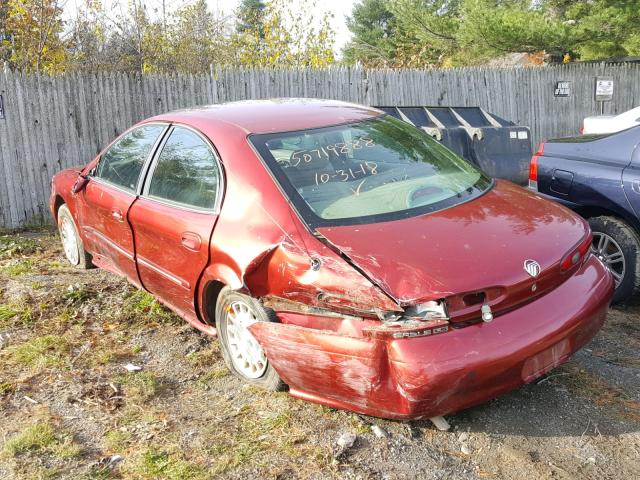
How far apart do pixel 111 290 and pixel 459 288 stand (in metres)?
3.61

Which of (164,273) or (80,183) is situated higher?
(80,183)

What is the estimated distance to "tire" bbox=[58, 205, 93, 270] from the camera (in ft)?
18.6

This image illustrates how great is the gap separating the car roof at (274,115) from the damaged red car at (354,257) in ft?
0.06

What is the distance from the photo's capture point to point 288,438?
9.98 feet

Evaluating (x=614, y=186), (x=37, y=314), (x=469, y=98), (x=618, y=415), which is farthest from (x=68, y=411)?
(x=469, y=98)

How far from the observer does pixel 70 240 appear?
5980 millimetres

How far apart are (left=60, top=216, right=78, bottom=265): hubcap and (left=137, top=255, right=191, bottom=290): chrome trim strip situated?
1.88m

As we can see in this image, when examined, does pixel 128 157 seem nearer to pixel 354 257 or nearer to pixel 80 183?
pixel 80 183

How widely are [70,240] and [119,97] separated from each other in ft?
11.4

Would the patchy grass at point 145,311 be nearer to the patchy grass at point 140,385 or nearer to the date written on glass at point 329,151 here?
the patchy grass at point 140,385

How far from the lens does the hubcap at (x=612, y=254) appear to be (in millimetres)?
4691

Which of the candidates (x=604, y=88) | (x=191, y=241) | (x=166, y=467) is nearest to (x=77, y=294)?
(x=191, y=241)

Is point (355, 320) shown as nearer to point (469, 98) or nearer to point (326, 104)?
point (326, 104)

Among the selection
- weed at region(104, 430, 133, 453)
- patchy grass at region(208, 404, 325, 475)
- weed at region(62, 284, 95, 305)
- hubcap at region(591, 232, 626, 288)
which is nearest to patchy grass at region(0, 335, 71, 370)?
weed at region(62, 284, 95, 305)
